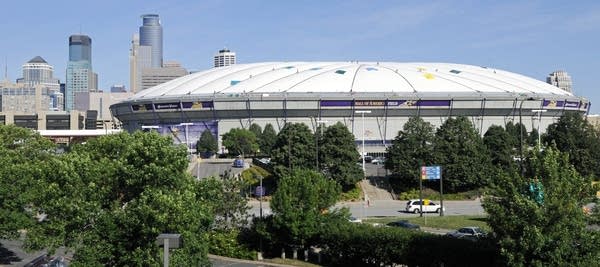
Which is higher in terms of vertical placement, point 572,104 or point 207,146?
point 572,104

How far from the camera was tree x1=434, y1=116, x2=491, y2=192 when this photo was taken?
222 feet

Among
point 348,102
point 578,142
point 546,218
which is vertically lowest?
point 546,218

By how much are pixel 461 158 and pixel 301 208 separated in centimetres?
3605

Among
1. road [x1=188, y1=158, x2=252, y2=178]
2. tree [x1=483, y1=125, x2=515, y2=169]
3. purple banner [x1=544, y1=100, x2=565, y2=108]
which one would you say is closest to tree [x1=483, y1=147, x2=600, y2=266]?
tree [x1=483, y1=125, x2=515, y2=169]

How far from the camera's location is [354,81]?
127 m

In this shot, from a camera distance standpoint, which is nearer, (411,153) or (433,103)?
(411,153)

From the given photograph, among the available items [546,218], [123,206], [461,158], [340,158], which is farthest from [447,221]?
[123,206]

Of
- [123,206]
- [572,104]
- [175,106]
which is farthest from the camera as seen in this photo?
[572,104]

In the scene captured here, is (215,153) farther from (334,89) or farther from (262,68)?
(262,68)

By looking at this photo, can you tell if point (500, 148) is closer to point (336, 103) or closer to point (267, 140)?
point (267, 140)

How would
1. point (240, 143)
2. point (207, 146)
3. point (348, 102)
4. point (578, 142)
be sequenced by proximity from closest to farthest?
point (578, 142)
point (240, 143)
point (207, 146)
point (348, 102)

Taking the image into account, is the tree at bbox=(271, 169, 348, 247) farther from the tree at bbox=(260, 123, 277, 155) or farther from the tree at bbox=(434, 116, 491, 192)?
the tree at bbox=(260, 123, 277, 155)

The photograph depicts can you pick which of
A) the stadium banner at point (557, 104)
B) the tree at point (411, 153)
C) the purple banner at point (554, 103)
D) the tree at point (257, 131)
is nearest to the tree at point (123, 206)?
the tree at point (411, 153)

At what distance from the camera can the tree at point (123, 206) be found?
899 inches
